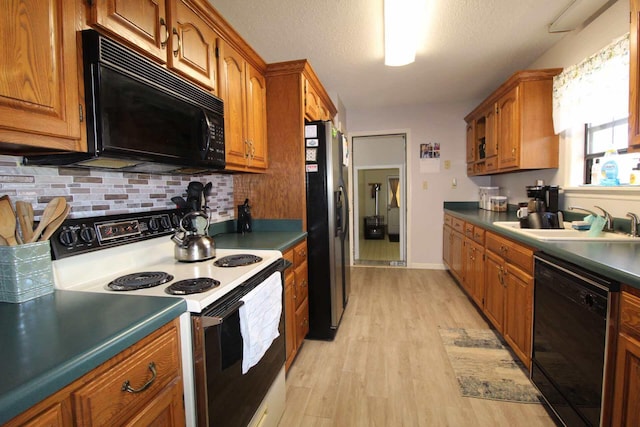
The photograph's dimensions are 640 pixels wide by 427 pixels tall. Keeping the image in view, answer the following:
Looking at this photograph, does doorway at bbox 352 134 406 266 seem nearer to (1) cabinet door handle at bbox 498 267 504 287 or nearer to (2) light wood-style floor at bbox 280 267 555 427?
(2) light wood-style floor at bbox 280 267 555 427

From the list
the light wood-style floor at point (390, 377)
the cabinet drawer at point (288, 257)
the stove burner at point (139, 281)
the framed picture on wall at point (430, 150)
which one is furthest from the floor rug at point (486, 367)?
the framed picture on wall at point (430, 150)

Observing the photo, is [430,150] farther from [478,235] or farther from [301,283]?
[301,283]

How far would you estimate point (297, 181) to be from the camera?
2.36m

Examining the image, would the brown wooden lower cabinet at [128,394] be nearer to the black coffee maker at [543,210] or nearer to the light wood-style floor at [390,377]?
the light wood-style floor at [390,377]

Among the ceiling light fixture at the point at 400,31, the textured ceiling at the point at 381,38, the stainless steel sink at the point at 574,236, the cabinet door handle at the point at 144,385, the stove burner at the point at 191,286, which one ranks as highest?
the textured ceiling at the point at 381,38

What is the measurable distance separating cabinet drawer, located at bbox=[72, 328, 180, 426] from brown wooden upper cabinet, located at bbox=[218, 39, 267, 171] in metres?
1.18

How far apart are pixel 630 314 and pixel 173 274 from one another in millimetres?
1741

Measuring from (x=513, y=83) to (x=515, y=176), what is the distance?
46.5 inches

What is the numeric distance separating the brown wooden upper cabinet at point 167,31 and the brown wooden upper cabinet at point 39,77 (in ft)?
0.44

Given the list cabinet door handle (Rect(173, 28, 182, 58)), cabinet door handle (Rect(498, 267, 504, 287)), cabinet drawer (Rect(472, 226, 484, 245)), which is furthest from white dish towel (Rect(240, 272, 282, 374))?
cabinet drawer (Rect(472, 226, 484, 245))

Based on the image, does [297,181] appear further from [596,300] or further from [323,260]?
[596,300]

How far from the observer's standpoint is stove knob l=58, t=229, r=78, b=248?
114 centimetres

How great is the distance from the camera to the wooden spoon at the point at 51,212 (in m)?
1.02

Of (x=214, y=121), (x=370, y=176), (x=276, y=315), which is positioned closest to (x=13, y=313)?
(x=276, y=315)
